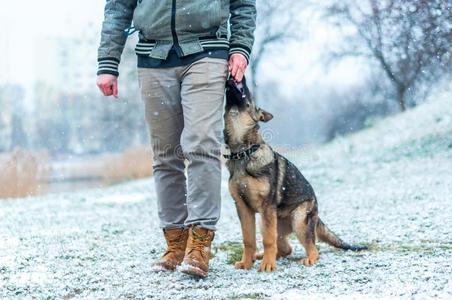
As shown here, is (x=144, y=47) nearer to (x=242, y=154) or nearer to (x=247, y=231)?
(x=242, y=154)

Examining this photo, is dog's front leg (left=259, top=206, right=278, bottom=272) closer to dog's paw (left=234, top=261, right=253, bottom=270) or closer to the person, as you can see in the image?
dog's paw (left=234, top=261, right=253, bottom=270)

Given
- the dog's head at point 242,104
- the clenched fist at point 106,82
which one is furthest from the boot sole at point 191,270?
the clenched fist at point 106,82

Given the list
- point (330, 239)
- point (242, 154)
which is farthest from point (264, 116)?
point (330, 239)

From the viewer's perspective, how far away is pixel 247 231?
3969mm

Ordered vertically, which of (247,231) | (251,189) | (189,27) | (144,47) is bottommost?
(247,231)

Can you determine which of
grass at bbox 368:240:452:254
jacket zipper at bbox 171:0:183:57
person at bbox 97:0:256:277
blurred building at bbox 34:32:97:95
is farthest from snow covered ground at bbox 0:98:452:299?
blurred building at bbox 34:32:97:95

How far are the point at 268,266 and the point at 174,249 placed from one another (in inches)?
23.4

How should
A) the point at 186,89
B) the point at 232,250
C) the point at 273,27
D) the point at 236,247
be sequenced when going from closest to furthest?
the point at 186,89
the point at 232,250
the point at 236,247
the point at 273,27

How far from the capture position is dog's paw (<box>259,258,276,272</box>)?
3.84 metres

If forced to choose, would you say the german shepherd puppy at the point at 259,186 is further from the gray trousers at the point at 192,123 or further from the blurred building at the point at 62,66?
the blurred building at the point at 62,66

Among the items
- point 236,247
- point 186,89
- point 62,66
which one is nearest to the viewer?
point 186,89

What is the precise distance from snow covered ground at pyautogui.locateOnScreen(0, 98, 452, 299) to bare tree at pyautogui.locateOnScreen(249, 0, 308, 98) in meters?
8.27

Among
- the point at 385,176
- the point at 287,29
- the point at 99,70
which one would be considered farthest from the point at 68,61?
the point at 99,70

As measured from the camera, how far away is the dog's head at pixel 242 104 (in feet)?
12.7
